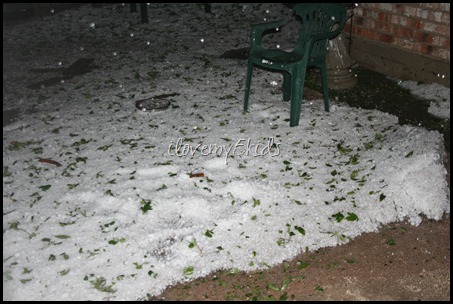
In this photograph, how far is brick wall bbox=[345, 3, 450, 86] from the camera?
4.63 meters

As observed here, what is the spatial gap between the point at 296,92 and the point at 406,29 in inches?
72.2

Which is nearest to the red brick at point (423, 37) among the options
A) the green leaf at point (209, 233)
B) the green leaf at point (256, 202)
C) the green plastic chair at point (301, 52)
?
the green plastic chair at point (301, 52)

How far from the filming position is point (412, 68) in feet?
16.3

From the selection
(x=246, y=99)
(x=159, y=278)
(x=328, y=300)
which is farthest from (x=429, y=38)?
(x=159, y=278)

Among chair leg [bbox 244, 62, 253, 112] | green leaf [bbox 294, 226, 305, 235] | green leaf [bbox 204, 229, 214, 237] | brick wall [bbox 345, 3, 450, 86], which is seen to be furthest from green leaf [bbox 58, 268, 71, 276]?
brick wall [bbox 345, 3, 450, 86]

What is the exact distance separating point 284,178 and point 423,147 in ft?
3.70

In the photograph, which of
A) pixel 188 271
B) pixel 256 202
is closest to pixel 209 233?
pixel 188 271

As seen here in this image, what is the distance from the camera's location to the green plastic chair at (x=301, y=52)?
3879mm

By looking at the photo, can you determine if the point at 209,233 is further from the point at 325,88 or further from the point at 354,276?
the point at 325,88

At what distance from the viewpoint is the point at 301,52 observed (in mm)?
4305

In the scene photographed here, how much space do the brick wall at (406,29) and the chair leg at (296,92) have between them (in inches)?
68.3

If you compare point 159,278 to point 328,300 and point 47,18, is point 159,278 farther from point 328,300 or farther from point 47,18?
point 47,18

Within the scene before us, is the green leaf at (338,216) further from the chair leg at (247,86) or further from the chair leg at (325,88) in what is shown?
the chair leg at (247,86)

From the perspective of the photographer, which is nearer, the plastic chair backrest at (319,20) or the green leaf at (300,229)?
the green leaf at (300,229)
